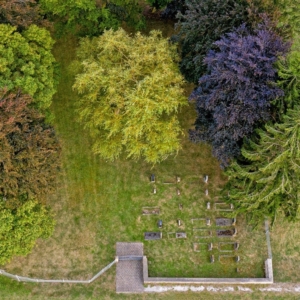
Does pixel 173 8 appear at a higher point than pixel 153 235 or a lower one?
higher

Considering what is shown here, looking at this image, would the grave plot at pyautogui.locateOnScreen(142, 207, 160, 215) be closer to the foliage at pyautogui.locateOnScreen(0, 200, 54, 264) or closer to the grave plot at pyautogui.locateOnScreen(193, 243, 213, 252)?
the grave plot at pyautogui.locateOnScreen(193, 243, 213, 252)

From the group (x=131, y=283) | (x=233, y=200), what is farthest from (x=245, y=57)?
(x=131, y=283)

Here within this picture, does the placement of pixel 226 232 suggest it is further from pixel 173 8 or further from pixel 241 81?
pixel 173 8

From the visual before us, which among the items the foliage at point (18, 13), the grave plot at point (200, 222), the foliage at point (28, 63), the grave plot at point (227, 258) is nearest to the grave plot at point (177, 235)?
the grave plot at point (200, 222)

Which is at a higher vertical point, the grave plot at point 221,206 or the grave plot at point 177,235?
the grave plot at point 221,206

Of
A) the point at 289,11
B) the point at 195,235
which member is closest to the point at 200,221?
the point at 195,235

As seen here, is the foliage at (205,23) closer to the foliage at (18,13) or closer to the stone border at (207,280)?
the foliage at (18,13)

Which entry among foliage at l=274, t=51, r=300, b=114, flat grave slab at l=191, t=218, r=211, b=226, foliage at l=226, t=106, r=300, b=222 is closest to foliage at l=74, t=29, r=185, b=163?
foliage at l=226, t=106, r=300, b=222
